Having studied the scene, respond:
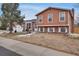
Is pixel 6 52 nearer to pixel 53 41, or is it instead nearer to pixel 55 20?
pixel 53 41

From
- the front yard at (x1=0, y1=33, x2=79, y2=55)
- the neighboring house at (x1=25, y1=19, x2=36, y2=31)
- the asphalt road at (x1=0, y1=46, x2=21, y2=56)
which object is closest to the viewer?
the front yard at (x1=0, y1=33, x2=79, y2=55)

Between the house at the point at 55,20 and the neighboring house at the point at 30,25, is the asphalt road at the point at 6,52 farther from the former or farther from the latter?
the house at the point at 55,20

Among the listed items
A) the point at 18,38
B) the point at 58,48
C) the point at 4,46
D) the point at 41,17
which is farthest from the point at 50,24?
the point at 4,46

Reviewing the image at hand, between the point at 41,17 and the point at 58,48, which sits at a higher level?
the point at 41,17

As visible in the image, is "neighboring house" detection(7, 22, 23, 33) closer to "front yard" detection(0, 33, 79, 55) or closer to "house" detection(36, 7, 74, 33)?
"front yard" detection(0, 33, 79, 55)

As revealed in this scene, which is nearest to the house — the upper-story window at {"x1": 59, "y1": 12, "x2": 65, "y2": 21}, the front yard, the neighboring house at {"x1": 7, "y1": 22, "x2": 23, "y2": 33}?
the upper-story window at {"x1": 59, "y1": 12, "x2": 65, "y2": 21}

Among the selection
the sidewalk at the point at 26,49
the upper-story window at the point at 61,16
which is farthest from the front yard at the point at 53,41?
the upper-story window at the point at 61,16

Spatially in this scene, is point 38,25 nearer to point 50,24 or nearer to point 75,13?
point 50,24

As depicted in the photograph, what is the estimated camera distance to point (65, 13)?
123 inches

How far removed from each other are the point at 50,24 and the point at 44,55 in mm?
528

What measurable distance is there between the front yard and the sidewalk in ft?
0.23

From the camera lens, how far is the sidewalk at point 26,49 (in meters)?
3.05

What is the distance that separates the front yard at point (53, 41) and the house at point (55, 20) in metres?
0.10

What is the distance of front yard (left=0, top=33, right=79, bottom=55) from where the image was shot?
3.02 m
